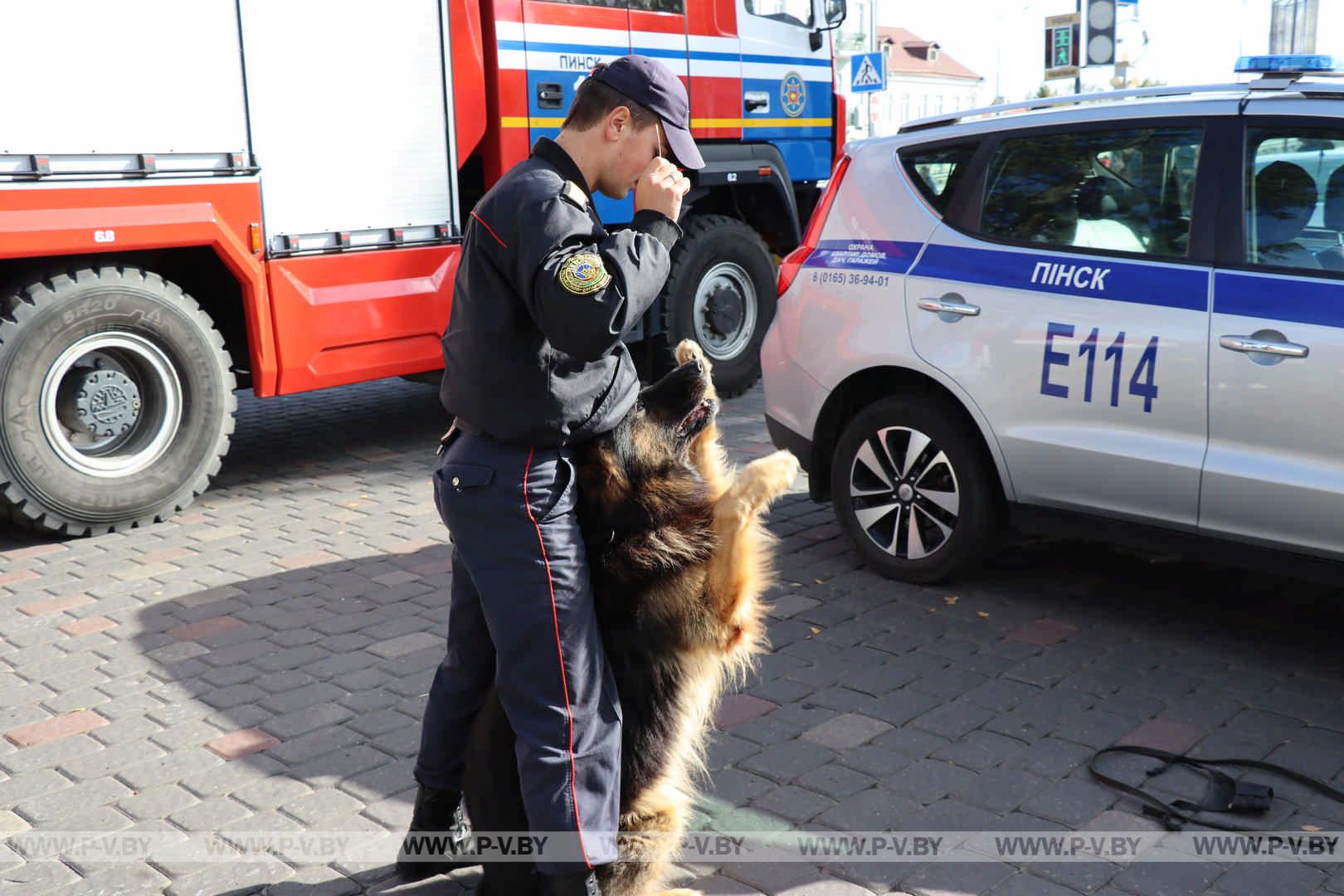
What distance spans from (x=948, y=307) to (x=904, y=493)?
81 cm

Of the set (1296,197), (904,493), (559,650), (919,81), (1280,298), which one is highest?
(919,81)

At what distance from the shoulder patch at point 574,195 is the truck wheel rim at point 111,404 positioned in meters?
4.37

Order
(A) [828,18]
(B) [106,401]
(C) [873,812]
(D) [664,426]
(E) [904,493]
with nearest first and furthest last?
(D) [664,426] → (C) [873,812] → (E) [904,493] → (B) [106,401] → (A) [828,18]

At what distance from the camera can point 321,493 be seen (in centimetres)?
678

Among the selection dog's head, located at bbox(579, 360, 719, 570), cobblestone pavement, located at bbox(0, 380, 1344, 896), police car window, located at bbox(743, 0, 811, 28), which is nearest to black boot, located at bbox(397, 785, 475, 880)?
cobblestone pavement, located at bbox(0, 380, 1344, 896)

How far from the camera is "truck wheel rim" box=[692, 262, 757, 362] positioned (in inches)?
348

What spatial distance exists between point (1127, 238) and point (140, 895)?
3.89 metres

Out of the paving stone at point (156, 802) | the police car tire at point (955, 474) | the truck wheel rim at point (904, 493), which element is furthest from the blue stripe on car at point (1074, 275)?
the paving stone at point (156, 802)

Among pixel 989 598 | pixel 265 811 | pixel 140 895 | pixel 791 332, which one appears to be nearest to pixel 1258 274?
pixel 989 598

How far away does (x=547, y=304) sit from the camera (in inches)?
89.8

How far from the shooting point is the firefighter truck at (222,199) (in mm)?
5660

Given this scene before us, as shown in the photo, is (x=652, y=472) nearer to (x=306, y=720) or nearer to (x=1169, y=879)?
(x=1169, y=879)

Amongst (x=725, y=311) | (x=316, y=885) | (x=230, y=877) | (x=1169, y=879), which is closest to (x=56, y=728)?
(x=230, y=877)

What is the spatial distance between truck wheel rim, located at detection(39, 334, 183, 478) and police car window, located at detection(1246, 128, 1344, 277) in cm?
515
